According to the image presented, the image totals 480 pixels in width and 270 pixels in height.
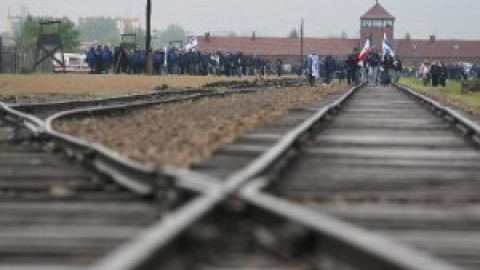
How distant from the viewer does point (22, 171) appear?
25.4 ft

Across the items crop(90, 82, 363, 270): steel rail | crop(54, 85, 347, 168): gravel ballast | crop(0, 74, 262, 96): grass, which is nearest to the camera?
crop(90, 82, 363, 270): steel rail

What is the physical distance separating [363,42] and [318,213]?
15583 centimetres

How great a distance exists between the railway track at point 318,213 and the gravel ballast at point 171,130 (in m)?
0.42

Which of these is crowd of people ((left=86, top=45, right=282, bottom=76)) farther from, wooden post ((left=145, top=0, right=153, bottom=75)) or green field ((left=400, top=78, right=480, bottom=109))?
green field ((left=400, top=78, right=480, bottom=109))

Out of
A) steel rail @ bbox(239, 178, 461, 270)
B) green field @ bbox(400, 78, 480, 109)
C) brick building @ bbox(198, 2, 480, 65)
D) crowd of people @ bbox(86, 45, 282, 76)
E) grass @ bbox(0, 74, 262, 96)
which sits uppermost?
brick building @ bbox(198, 2, 480, 65)

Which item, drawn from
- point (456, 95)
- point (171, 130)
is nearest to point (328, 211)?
point (171, 130)

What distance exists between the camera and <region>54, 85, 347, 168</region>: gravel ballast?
9.03 metres

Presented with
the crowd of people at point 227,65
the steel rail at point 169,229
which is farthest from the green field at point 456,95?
the steel rail at point 169,229

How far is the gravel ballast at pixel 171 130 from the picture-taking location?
9031 mm

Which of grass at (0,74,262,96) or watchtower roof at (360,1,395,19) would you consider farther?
watchtower roof at (360,1,395,19)

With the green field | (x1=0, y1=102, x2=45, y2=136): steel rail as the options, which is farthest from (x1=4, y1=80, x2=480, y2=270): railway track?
the green field

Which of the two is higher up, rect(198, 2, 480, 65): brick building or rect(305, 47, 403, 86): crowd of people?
rect(198, 2, 480, 65): brick building

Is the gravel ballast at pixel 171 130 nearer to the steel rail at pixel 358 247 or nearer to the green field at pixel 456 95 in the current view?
the steel rail at pixel 358 247

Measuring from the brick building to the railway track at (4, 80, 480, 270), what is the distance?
141137mm
